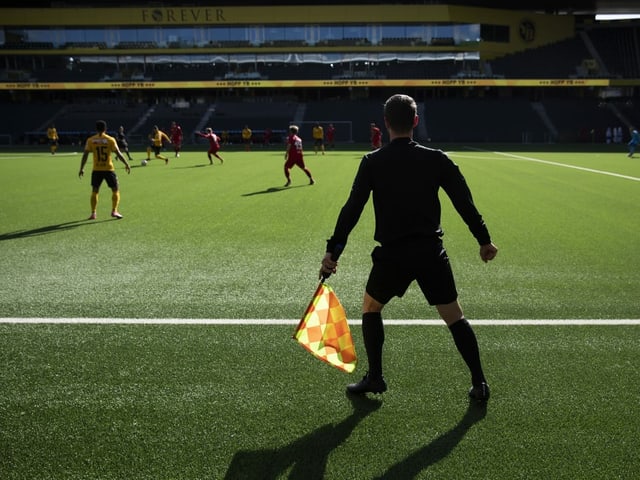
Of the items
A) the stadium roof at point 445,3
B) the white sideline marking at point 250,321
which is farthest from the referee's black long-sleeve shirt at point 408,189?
the stadium roof at point 445,3

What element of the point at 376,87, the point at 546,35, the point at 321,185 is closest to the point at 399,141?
the point at 321,185

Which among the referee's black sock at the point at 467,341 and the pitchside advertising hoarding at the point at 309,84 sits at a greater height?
the pitchside advertising hoarding at the point at 309,84

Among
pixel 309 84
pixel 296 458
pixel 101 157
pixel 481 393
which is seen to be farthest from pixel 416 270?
pixel 309 84

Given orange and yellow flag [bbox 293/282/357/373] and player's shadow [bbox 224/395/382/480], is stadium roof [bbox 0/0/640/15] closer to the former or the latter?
orange and yellow flag [bbox 293/282/357/373]

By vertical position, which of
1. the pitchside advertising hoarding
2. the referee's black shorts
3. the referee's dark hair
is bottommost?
the referee's black shorts

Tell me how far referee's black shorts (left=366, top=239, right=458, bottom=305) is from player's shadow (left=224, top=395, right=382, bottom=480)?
34.9 inches

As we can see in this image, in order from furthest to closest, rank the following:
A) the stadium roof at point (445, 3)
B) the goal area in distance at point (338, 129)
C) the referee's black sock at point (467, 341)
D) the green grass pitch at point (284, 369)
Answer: the stadium roof at point (445, 3), the goal area in distance at point (338, 129), the referee's black sock at point (467, 341), the green grass pitch at point (284, 369)

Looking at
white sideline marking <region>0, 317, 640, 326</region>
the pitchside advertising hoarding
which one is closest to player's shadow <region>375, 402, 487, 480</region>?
white sideline marking <region>0, 317, 640, 326</region>

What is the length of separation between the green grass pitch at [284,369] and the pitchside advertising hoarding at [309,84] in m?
44.5

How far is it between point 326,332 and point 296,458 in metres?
0.98

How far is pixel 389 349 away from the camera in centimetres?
441

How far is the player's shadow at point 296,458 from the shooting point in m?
2.84

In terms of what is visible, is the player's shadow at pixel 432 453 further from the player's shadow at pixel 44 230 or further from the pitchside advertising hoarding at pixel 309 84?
the pitchside advertising hoarding at pixel 309 84

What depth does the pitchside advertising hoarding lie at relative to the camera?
50.3 m
